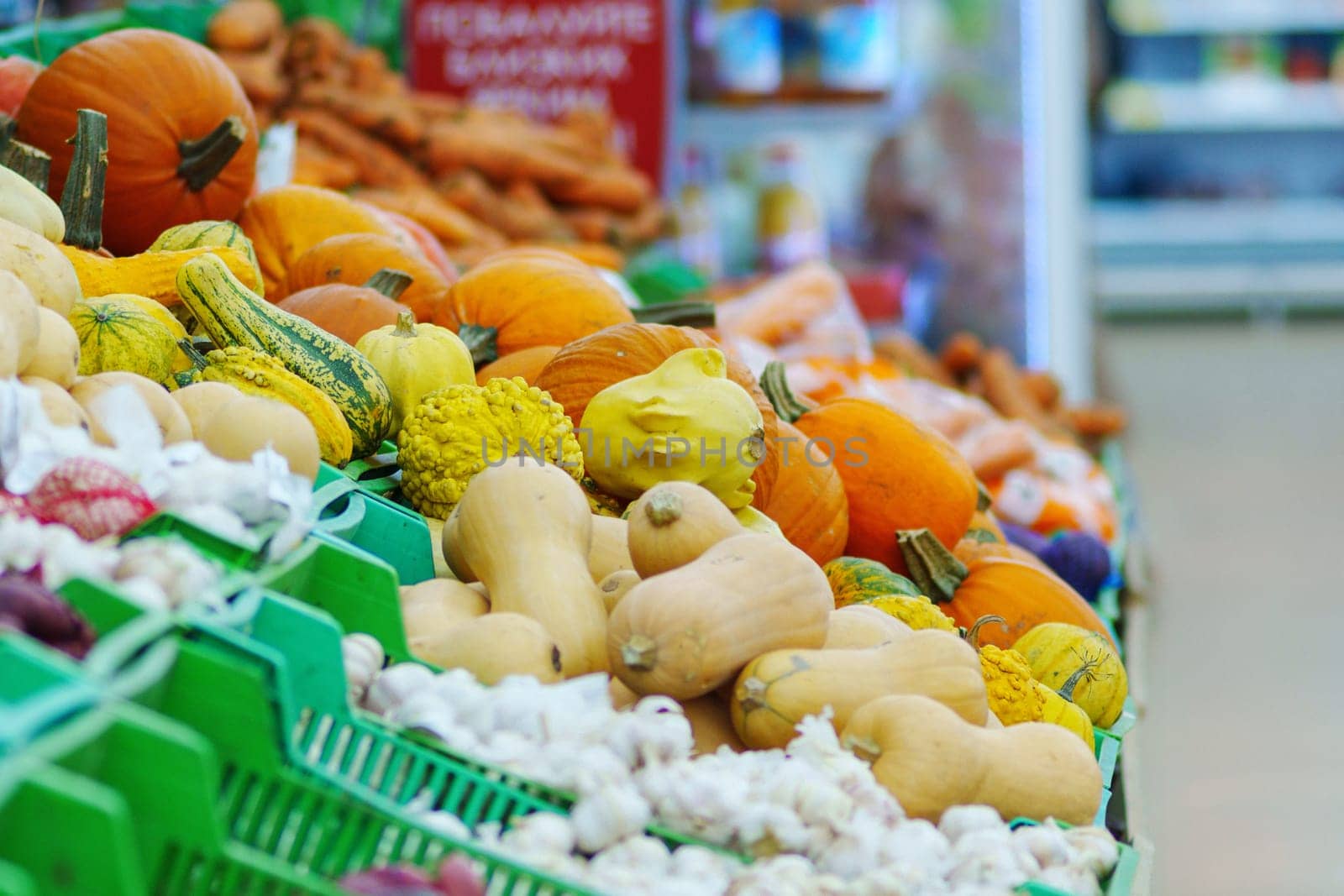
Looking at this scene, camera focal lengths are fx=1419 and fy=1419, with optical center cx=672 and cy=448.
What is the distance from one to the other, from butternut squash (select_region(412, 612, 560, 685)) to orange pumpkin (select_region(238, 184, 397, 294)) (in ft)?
4.24

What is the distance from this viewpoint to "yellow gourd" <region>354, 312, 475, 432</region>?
1.85 m

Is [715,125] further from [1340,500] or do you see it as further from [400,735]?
[400,735]

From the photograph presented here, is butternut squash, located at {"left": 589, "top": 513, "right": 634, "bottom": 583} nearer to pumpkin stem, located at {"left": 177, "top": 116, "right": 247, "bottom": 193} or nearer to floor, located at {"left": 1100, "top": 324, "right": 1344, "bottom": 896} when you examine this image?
floor, located at {"left": 1100, "top": 324, "right": 1344, "bottom": 896}

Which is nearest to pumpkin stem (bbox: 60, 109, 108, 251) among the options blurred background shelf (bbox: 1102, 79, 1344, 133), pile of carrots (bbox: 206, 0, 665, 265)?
pile of carrots (bbox: 206, 0, 665, 265)

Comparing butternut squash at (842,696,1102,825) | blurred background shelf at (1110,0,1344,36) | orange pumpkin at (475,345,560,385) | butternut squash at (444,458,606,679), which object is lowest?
butternut squash at (842,696,1102,825)

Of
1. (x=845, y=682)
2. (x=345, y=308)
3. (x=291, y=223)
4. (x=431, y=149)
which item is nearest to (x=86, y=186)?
(x=345, y=308)

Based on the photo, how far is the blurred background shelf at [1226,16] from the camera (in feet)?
37.5

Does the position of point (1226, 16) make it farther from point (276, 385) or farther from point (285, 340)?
point (276, 385)

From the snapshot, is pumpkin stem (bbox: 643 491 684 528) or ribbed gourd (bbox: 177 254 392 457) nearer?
pumpkin stem (bbox: 643 491 684 528)

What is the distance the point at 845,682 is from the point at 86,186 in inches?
49.4

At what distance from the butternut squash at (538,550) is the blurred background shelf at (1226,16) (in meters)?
11.5

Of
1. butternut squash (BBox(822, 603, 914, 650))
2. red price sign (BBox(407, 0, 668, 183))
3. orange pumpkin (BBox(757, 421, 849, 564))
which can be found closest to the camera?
butternut squash (BBox(822, 603, 914, 650))

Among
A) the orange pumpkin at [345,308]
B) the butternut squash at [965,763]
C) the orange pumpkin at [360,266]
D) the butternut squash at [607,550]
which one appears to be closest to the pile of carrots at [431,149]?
the orange pumpkin at [360,266]

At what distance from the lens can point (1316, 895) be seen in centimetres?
287
